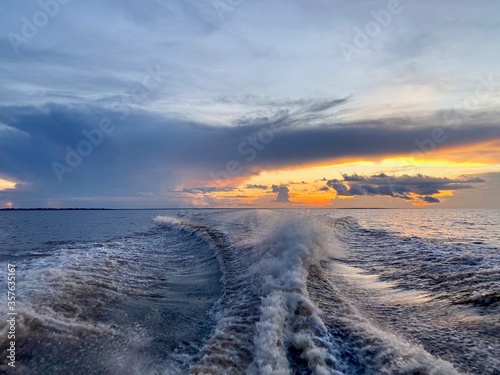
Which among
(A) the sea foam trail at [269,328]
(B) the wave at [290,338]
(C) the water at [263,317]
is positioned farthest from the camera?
(C) the water at [263,317]

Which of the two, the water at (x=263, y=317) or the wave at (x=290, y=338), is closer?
the wave at (x=290, y=338)

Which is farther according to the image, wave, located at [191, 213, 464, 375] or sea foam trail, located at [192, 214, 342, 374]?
sea foam trail, located at [192, 214, 342, 374]

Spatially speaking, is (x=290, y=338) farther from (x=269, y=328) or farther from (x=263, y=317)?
(x=263, y=317)

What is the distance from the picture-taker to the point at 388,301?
9523mm

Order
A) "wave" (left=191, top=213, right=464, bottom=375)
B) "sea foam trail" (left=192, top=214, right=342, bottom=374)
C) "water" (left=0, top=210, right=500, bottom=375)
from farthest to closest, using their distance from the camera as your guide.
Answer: "water" (left=0, top=210, right=500, bottom=375)
"sea foam trail" (left=192, top=214, right=342, bottom=374)
"wave" (left=191, top=213, right=464, bottom=375)

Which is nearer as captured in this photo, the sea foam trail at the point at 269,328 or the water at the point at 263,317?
the sea foam trail at the point at 269,328

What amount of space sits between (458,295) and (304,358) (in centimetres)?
619

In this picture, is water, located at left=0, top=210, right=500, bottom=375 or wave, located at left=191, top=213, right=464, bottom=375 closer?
wave, located at left=191, top=213, right=464, bottom=375

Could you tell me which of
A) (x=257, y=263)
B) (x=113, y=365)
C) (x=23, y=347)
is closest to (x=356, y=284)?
(x=257, y=263)

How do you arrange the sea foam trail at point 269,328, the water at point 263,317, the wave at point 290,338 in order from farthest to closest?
the water at point 263,317 < the sea foam trail at point 269,328 < the wave at point 290,338

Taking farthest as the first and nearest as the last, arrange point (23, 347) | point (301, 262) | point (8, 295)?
point (301, 262) < point (8, 295) < point (23, 347)

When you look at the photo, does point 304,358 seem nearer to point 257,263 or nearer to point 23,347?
point 23,347

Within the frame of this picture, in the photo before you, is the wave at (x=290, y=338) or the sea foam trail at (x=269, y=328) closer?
the wave at (x=290, y=338)

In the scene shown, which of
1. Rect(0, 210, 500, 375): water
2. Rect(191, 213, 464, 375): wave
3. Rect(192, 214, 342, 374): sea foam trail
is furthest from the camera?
Rect(0, 210, 500, 375): water
